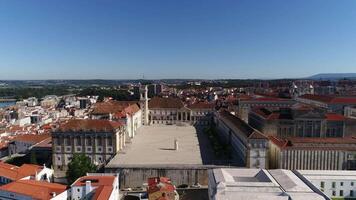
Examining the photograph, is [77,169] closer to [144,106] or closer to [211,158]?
[211,158]

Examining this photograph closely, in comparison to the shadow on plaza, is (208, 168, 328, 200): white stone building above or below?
above

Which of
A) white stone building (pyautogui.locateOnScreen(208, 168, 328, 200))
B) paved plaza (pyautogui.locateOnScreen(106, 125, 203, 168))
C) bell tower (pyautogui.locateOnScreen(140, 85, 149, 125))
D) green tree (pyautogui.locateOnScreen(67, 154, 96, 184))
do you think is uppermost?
bell tower (pyautogui.locateOnScreen(140, 85, 149, 125))

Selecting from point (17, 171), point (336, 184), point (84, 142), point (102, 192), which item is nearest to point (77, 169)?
point (17, 171)

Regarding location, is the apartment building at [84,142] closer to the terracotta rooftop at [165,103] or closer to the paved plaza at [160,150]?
the paved plaza at [160,150]

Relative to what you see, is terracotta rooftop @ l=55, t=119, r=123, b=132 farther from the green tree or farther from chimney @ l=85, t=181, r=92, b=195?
chimney @ l=85, t=181, r=92, b=195

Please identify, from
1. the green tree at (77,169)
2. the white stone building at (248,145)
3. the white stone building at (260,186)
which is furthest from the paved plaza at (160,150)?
the white stone building at (260,186)

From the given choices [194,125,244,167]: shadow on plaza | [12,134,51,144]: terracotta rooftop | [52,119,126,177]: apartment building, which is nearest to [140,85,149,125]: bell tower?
[194,125,244,167]: shadow on plaza

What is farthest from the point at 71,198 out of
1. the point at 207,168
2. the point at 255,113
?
the point at 255,113

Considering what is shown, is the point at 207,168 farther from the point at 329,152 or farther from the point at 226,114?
the point at 226,114

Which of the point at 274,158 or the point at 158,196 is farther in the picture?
the point at 274,158
